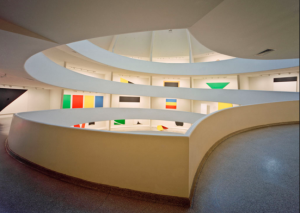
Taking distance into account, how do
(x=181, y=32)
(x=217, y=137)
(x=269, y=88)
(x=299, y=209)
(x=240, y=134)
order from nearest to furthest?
(x=299, y=209) → (x=217, y=137) → (x=240, y=134) → (x=269, y=88) → (x=181, y=32)

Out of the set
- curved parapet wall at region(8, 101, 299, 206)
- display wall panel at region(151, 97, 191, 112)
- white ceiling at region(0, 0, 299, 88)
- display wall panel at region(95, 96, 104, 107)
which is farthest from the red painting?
white ceiling at region(0, 0, 299, 88)

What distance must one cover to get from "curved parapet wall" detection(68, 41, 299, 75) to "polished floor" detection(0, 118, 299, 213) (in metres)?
8.05

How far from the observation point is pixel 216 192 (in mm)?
2887

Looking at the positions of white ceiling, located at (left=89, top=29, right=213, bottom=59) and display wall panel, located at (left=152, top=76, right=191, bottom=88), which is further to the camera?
display wall panel, located at (left=152, top=76, right=191, bottom=88)

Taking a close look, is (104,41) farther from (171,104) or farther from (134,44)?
(171,104)

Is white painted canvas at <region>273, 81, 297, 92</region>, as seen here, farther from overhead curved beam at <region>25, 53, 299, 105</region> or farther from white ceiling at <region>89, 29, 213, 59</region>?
white ceiling at <region>89, 29, 213, 59</region>

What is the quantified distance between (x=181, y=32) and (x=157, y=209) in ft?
55.5

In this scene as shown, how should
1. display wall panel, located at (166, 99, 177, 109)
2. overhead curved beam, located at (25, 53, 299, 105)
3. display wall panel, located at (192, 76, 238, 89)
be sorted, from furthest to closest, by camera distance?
display wall panel, located at (166, 99, 177, 109)
display wall panel, located at (192, 76, 238, 89)
overhead curved beam, located at (25, 53, 299, 105)

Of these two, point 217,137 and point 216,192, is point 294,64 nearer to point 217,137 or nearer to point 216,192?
point 217,137

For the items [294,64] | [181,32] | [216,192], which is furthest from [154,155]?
[181,32]

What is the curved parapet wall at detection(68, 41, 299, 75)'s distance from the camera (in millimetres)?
9555

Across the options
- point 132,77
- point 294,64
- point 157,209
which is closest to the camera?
point 157,209

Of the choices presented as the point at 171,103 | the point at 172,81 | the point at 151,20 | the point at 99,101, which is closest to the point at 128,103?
the point at 99,101

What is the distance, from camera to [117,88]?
13.1m
